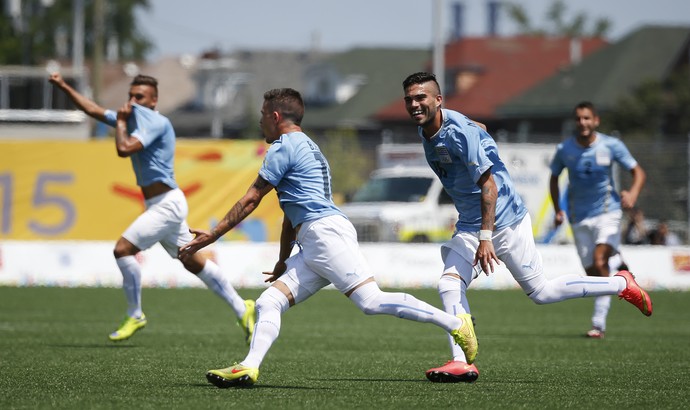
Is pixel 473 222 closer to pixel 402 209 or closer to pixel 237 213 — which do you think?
pixel 237 213

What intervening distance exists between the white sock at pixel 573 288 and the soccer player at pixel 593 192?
13.7 feet

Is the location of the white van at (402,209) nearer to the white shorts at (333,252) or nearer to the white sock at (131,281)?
the white sock at (131,281)

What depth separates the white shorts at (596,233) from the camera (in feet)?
45.0

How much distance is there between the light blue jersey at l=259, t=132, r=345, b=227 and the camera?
27.8 ft

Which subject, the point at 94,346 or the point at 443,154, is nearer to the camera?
the point at 443,154

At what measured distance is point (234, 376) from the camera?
839 centimetres

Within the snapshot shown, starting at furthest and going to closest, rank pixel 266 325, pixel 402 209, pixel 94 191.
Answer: pixel 402 209 → pixel 94 191 → pixel 266 325

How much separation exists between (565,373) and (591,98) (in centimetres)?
5182

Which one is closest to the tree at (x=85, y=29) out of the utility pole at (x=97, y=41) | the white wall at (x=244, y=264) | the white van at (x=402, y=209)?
the utility pole at (x=97, y=41)

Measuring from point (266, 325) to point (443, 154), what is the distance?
70.6 inches

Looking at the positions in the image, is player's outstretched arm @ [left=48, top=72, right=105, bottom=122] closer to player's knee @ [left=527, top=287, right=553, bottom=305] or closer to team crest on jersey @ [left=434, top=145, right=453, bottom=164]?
team crest on jersey @ [left=434, top=145, right=453, bottom=164]

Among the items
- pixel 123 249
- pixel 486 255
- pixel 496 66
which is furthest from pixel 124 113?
pixel 496 66

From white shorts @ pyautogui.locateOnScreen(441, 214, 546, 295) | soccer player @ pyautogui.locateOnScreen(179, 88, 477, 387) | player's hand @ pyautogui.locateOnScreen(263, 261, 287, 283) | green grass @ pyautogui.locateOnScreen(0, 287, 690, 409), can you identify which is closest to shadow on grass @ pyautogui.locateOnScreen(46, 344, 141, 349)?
green grass @ pyautogui.locateOnScreen(0, 287, 690, 409)

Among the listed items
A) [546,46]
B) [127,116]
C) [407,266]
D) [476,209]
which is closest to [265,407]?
[476,209]
